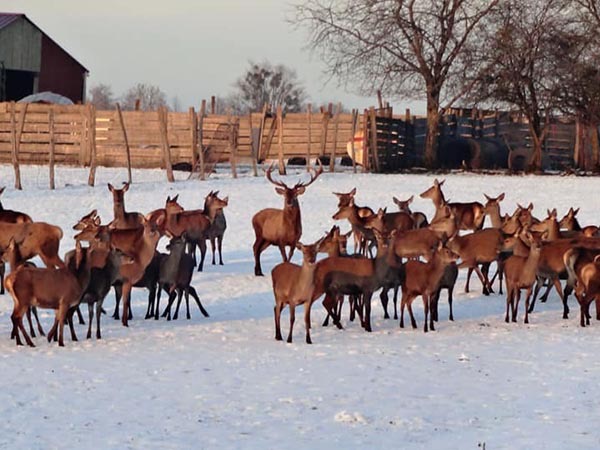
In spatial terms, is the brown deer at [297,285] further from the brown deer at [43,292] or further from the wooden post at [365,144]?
the wooden post at [365,144]

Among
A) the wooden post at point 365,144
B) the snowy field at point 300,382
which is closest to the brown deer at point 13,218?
the snowy field at point 300,382

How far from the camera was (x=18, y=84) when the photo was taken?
5397cm

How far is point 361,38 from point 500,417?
33.6 metres

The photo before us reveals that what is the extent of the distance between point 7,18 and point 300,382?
142 ft

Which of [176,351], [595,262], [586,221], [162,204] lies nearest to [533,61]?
[586,221]

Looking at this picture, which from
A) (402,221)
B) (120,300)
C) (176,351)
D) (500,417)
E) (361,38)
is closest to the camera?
(500,417)

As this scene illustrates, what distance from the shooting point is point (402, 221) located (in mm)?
19250

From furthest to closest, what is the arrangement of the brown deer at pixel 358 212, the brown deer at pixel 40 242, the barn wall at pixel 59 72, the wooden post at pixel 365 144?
the barn wall at pixel 59 72 < the wooden post at pixel 365 144 < the brown deer at pixel 358 212 < the brown deer at pixel 40 242

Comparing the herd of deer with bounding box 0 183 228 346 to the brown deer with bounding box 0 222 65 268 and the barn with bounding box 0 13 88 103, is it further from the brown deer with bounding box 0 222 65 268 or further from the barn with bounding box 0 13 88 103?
the barn with bounding box 0 13 88 103

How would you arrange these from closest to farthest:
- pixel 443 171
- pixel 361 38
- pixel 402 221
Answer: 1. pixel 402 221
2. pixel 443 171
3. pixel 361 38

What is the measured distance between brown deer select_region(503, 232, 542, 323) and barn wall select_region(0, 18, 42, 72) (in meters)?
39.0

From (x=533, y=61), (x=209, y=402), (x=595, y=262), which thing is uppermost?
(x=533, y=61)

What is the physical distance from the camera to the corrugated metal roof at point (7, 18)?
50344 millimetres

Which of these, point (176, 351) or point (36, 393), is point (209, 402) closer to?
point (36, 393)
